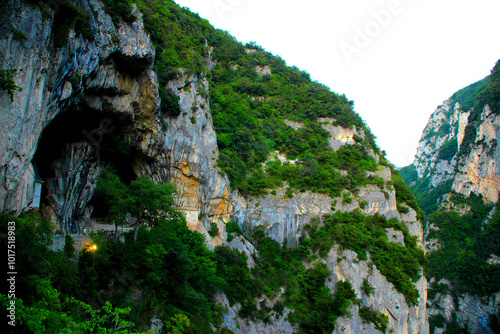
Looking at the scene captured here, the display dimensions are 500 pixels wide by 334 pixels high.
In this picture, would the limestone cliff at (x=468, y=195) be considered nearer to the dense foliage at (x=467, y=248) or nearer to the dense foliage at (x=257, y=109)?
the dense foliage at (x=467, y=248)

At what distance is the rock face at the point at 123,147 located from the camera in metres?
9.84

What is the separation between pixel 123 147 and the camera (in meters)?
20.4

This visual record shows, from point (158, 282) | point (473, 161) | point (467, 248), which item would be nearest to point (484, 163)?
point (473, 161)

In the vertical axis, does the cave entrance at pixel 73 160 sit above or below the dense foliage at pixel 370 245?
above

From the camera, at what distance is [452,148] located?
80312 millimetres

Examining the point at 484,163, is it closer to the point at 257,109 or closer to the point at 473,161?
the point at 473,161

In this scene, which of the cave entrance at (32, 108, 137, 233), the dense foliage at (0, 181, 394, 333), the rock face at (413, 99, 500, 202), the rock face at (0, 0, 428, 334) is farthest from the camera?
the rock face at (413, 99, 500, 202)

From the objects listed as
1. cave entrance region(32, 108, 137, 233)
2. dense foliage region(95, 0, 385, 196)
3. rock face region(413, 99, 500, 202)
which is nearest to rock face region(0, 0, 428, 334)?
cave entrance region(32, 108, 137, 233)

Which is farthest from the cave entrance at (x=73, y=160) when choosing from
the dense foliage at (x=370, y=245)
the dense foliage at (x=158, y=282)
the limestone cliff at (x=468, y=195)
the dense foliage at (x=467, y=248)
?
the limestone cliff at (x=468, y=195)

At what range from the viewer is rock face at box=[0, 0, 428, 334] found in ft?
32.3

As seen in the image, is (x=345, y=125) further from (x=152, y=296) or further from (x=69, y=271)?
(x=69, y=271)

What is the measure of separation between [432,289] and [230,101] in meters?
45.4

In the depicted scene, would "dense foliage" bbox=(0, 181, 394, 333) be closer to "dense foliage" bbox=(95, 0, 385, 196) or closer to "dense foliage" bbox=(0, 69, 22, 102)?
"dense foliage" bbox=(0, 69, 22, 102)

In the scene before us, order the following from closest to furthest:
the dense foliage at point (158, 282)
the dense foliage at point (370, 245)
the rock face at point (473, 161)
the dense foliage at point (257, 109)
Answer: the dense foliage at point (158, 282) → the dense foliage at point (257, 109) → the dense foliage at point (370, 245) → the rock face at point (473, 161)
